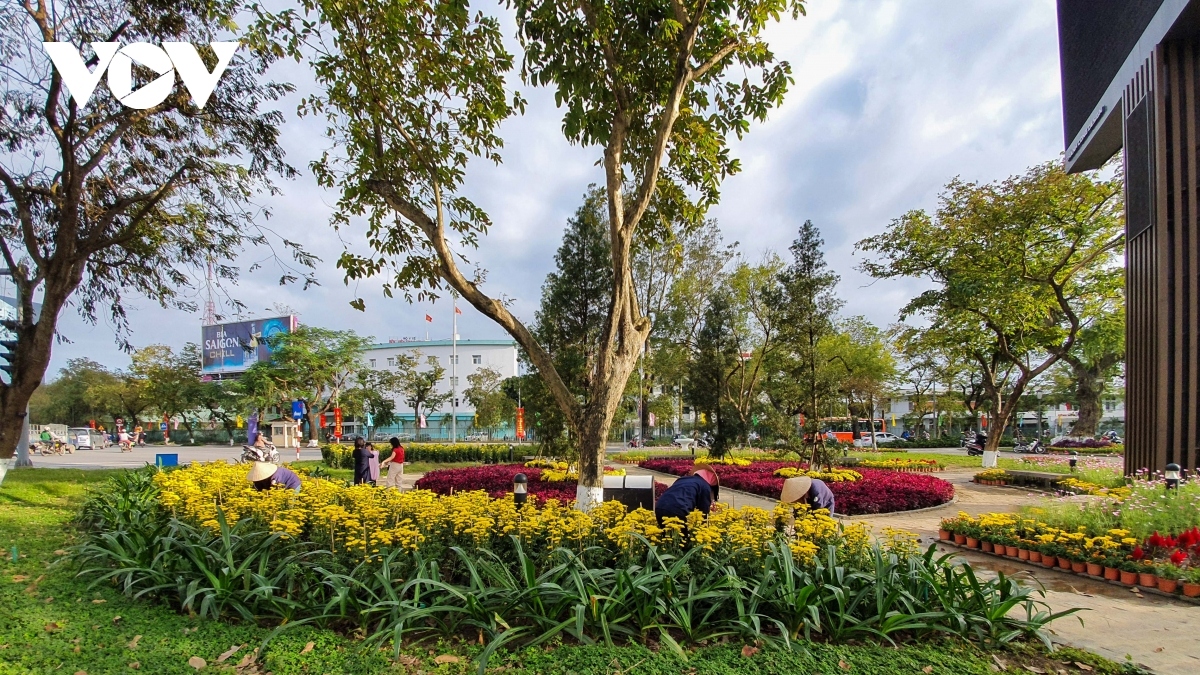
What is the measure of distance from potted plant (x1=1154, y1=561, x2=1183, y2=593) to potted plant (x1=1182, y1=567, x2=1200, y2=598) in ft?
0.19

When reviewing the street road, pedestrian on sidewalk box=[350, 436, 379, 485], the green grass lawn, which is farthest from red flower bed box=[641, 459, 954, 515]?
the street road

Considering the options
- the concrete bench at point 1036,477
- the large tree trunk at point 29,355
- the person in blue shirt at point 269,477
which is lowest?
the concrete bench at point 1036,477

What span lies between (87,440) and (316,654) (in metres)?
53.0

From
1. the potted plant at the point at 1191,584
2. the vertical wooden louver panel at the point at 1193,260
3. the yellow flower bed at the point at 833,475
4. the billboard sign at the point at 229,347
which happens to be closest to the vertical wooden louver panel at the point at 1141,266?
the vertical wooden louver panel at the point at 1193,260

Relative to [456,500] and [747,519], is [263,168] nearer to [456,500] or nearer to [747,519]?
[456,500]

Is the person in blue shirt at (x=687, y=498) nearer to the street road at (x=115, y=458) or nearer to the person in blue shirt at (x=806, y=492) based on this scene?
the person in blue shirt at (x=806, y=492)

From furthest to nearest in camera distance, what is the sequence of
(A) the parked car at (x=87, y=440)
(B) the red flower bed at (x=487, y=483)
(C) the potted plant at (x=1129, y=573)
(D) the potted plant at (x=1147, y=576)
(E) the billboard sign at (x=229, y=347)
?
1. (E) the billboard sign at (x=229, y=347)
2. (A) the parked car at (x=87, y=440)
3. (B) the red flower bed at (x=487, y=483)
4. (C) the potted plant at (x=1129, y=573)
5. (D) the potted plant at (x=1147, y=576)

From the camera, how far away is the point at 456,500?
17.1 ft

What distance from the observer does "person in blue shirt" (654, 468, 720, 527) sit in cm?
504

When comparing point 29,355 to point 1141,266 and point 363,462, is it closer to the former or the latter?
point 363,462

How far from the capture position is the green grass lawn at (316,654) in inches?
136

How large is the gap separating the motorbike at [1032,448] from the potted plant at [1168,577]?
3460 centimetres

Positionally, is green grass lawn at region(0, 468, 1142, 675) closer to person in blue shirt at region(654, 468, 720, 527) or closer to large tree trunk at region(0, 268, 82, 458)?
person in blue shirt at region(654, 468, 720, 527)

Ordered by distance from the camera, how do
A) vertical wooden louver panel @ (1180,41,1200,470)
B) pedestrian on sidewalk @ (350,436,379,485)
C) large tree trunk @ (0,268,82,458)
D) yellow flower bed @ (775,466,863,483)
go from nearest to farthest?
large tree trunk @ (0,268,82,458)
vertical wooden louver panel @ (1180,41,1200,470)
pedestrian on sidewalk @ (350,436,379,485)
yellow flower bed @ (775,466,863,483)
